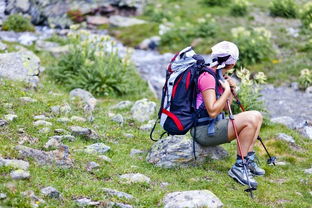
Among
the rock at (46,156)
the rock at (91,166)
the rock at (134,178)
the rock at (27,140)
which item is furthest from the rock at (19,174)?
the rock at (27,140)

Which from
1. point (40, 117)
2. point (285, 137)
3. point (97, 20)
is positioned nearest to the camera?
point (40, 117)

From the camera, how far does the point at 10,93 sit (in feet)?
32.5

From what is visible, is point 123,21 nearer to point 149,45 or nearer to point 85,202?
point 149,45

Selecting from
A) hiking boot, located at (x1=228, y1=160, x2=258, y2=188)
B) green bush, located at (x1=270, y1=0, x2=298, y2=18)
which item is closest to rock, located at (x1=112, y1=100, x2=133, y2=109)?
hiking boot, located at (x1=228, y1=160, x2=258, y2=188)

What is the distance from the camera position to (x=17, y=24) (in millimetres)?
18406

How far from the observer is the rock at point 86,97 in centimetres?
1038

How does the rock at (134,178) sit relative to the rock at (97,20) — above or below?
above

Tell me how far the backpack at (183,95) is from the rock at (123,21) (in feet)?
48.2

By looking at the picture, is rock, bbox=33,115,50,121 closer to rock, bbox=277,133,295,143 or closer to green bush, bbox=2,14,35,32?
rock, bbox=277,133,295,143

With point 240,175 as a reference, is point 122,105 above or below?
below

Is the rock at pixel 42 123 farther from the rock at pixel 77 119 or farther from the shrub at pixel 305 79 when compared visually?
the shrub at pixel 305 79

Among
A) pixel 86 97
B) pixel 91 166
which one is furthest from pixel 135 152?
pixel 86 97

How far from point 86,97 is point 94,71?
1690mm

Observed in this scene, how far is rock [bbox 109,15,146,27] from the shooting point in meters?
21.5
